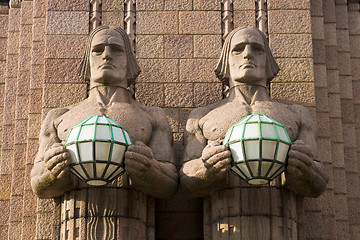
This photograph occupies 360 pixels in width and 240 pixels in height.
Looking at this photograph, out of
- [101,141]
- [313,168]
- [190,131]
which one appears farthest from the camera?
[190,131]

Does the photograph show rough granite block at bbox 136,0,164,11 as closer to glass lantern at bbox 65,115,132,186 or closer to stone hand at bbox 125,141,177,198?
stone hand at bbox 125,141,177,198

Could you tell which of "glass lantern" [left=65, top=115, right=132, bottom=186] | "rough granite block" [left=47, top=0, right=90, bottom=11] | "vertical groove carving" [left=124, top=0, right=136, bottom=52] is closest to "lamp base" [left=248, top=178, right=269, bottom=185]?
"glass lantern" [left=65, top=115, right=132, bottom=186]

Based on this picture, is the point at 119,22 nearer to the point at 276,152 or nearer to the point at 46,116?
the point at 46,116

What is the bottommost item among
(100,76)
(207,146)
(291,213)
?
(291,213)

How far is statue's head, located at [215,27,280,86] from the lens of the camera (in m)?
10.9

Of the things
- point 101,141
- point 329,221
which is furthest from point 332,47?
point 101,141

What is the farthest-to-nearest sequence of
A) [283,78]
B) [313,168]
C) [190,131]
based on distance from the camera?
[283,78] → [190,131] → [313,168]

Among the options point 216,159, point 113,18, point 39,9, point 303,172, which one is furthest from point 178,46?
point 303,172

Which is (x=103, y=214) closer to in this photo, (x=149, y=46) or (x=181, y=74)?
(x=181, y=74)

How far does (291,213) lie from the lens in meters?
10.5

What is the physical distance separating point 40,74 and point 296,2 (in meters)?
3.57

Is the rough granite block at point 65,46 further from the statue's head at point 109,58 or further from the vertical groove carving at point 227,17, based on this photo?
the vertical groove carving at point 227,17

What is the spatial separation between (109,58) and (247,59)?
5.44 ft

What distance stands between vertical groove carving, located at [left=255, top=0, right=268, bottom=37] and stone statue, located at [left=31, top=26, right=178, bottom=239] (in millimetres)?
1968
